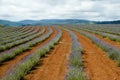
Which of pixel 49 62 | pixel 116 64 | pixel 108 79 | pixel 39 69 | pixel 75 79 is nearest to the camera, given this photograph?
pixel 75 79

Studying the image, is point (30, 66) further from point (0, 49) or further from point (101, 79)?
point (0, 49)

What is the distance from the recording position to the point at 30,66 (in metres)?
13.1

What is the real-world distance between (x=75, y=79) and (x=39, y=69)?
3951mm

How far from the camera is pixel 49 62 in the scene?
1512 cm

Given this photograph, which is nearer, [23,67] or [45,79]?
[45,79]

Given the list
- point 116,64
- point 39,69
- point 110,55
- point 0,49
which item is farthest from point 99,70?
point 0,49

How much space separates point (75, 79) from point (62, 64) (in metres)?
4.84

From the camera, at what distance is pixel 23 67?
12211mm

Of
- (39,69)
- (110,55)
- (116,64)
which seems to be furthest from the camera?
(110,55)

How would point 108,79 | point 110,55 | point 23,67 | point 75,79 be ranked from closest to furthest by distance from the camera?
point 75,79 → point 108,79 → point 23,67 → point 110,55

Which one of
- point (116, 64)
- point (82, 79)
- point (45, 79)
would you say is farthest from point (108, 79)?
point (116, 64)

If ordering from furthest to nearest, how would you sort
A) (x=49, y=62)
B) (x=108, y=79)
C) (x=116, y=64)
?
(x=49, y=62), (x=116, y=64), (x=108, y=79)

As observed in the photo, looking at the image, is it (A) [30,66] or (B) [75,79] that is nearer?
(B) [75,79]

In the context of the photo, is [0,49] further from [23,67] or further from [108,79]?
[108,79]
